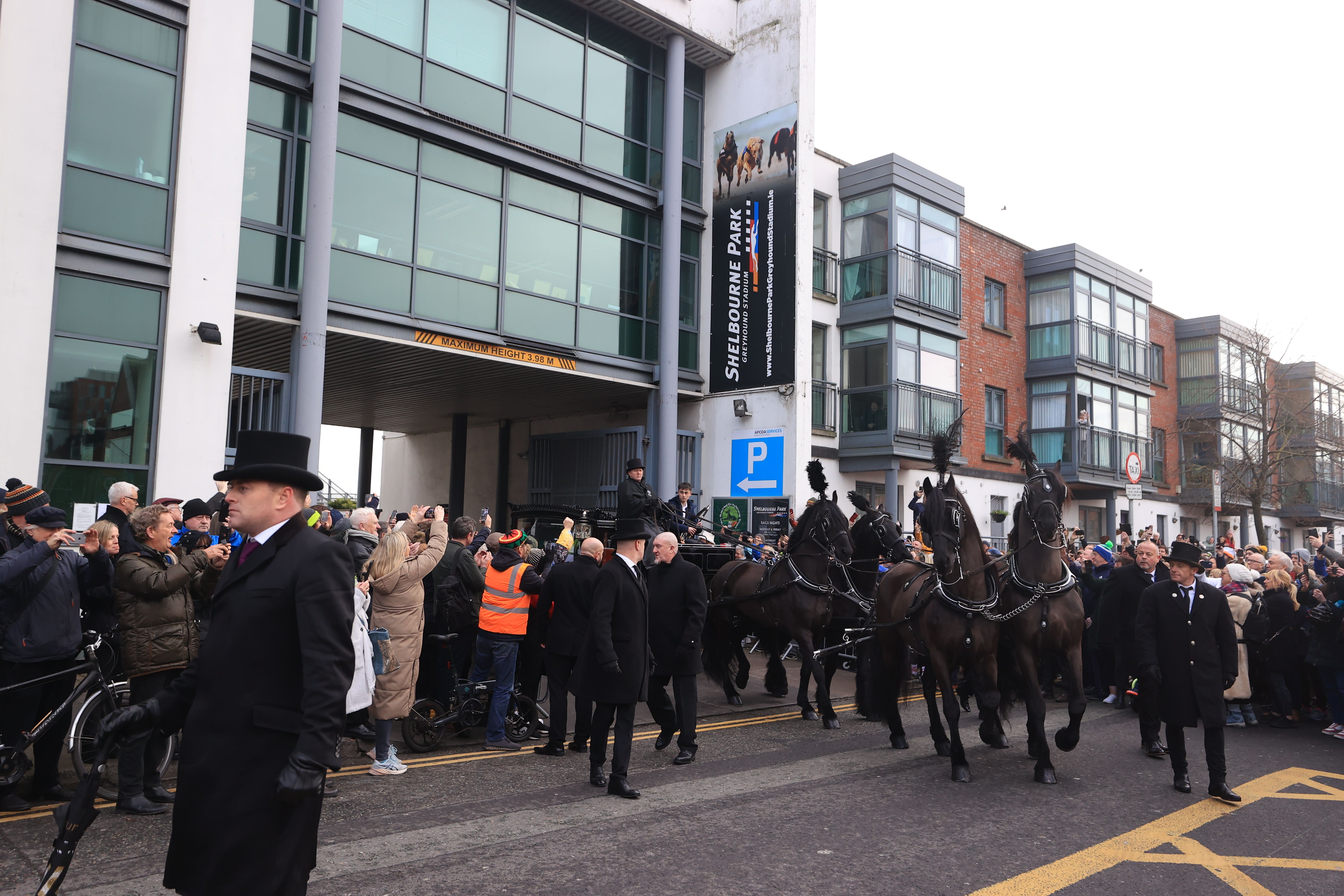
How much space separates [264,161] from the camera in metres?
13.5

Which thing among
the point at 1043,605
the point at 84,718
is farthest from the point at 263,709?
the point at 1043,605

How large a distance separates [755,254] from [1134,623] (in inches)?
429

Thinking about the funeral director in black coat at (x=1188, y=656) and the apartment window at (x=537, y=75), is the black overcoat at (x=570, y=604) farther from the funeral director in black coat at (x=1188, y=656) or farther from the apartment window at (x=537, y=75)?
the apartment window at (x=537, y=75)

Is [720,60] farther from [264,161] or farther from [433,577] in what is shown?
[433,577]

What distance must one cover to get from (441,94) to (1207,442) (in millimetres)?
30882

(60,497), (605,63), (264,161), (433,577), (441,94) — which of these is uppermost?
(605,63)

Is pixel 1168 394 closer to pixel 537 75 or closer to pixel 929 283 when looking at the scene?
pixel 929 283

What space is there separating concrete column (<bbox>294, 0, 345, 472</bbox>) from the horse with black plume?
27.6 feet

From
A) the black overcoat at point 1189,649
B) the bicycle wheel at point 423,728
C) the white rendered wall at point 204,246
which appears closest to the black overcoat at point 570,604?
the bicycle wheel at point 423,728

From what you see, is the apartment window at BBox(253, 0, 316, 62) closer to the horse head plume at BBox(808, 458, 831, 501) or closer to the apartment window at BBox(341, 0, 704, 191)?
the apartment window at BBox(341, 0, 704, 191)

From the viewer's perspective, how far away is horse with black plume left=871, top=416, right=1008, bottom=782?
310 inches

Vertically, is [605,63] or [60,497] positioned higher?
[605,63]

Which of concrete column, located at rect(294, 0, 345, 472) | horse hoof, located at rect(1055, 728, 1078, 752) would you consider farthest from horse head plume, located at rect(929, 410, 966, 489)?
concrete column, located at rect(294, 0, 345, 472)

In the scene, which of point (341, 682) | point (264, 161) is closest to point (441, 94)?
point (264, 161)
